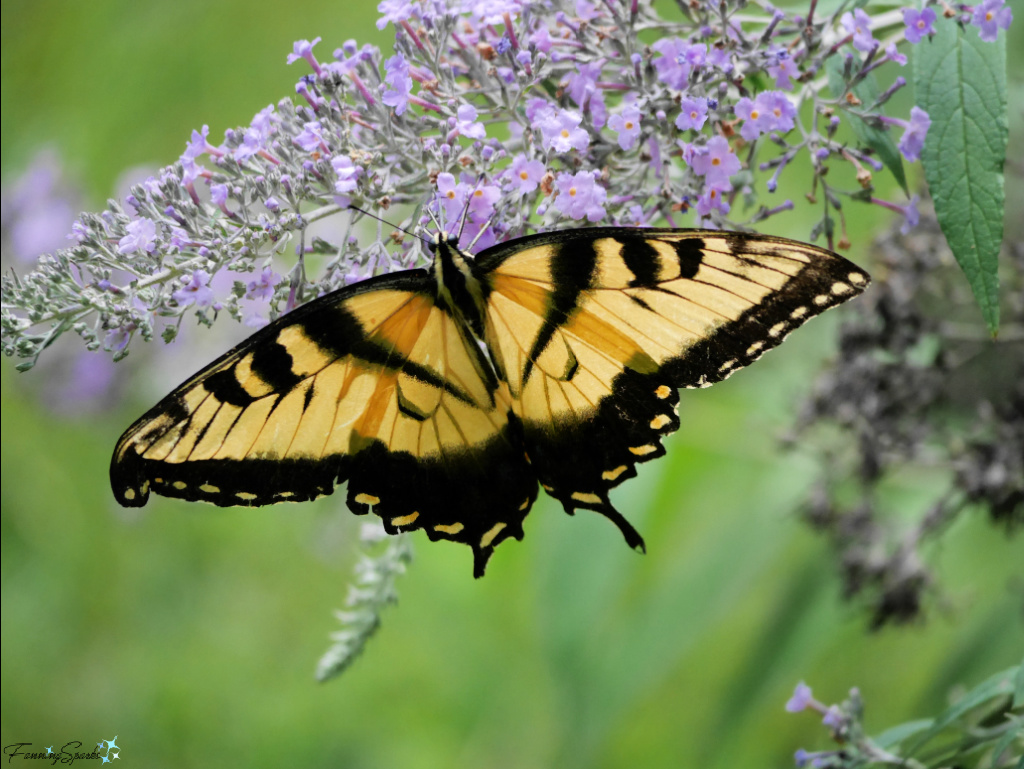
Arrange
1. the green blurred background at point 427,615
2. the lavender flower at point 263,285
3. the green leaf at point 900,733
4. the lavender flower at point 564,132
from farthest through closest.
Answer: the green blurred background at point 427,615, the green leaf at point 900,733, the lavender flower at point 263,285, the lavender flower at point 564,132

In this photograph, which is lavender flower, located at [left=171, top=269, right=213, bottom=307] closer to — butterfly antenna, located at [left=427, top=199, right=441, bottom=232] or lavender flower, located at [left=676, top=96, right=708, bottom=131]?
butterfly antenna, located at [left=427, top=199, right=441, bottom=232]

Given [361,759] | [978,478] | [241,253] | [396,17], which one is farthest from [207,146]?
[361,759]

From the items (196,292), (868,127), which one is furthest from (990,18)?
(196,292)

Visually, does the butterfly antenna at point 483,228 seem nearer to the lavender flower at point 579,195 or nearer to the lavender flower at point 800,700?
the lavender flower at point 579,195

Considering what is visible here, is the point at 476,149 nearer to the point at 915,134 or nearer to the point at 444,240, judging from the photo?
the point at 444,240

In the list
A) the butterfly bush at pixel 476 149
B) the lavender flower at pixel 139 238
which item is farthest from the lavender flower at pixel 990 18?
the lavender flower at pixel 139 238

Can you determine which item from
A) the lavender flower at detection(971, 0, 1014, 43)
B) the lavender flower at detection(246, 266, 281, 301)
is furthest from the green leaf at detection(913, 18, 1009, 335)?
the lavender flower at detection(246, 266, 281, 301)

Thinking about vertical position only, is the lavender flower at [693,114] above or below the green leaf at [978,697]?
above
